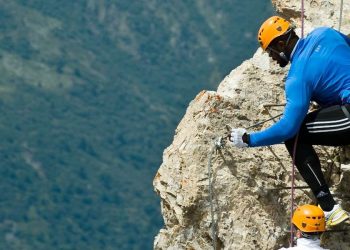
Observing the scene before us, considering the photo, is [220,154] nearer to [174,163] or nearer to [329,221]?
[174,163]

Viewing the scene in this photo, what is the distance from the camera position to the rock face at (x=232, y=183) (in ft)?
39.4

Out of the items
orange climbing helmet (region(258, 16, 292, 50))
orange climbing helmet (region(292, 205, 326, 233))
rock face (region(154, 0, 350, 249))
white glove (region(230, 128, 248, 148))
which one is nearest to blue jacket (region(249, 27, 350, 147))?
white glove (region(230, 128, 248, 148))

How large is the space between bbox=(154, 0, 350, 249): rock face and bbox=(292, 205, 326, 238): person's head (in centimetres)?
133

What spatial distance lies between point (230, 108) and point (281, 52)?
1.55m

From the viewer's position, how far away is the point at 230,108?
12.4 m

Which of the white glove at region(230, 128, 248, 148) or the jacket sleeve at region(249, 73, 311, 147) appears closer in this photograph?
the jacket sleeve at region(249, 73, 311, 147)

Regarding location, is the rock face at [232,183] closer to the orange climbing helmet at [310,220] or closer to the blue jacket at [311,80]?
the blue jacket at [311,80]

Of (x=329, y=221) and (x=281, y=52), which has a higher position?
(x=281, y=52)

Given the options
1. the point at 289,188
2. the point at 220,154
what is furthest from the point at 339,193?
the point at 220,154

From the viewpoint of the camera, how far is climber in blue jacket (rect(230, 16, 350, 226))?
10.7 metres

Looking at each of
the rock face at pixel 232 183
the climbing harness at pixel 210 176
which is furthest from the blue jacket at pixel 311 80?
the rock face at pixel 232 183

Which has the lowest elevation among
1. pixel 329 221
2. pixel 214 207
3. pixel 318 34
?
pixel 329 221

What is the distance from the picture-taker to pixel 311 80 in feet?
35.2

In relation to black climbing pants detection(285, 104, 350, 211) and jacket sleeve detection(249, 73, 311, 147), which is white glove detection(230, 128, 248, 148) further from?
black climbing pants detection(285, 104, 350, 211)
